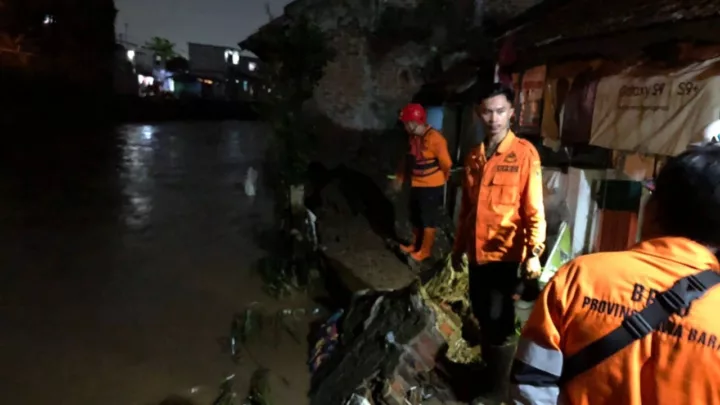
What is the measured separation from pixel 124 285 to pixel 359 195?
15.5ft

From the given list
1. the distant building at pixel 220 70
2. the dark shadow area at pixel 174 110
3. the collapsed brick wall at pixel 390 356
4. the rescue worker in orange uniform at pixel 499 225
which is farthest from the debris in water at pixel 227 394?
the distant building at pixel 220 70

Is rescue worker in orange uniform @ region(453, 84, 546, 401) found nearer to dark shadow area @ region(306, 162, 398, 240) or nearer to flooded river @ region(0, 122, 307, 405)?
flooded river @ region(0, 122, 307, 405)

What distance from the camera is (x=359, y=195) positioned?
428 inches

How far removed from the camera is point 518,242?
12.5 ft

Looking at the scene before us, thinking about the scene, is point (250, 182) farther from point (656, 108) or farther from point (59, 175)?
point (656, 108)

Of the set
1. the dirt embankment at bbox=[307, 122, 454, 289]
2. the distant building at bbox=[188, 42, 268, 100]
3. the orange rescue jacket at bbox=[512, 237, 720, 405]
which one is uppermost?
the distant building at bbox=[188, 42, 268, 100]

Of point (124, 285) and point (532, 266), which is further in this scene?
point (124, 285)

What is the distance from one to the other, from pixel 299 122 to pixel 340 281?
2.90 meters

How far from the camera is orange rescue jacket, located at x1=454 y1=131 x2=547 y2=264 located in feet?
11.9

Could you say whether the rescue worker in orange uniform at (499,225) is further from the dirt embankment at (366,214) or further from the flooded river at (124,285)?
the dirt embankment at (366,214)

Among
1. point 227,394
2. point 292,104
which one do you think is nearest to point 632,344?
point 227,394

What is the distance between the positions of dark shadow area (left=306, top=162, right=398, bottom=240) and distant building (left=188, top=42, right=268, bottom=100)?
160 ft

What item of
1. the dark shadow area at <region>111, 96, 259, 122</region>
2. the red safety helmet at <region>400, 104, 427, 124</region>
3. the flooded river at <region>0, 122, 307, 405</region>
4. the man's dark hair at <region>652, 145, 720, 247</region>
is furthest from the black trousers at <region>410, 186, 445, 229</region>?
the dark shadow area at <region>111, 96, 259, 122</region>

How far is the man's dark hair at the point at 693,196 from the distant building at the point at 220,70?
5892 centimetres
